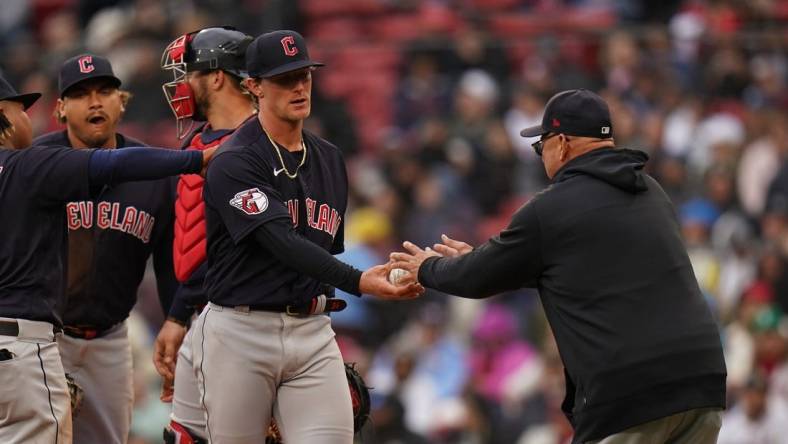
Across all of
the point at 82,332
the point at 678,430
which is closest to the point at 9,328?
the point at 82,332

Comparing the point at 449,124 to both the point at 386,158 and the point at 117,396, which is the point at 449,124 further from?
the point at 117,396

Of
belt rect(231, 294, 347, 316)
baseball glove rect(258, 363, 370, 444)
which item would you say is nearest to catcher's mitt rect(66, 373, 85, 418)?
baseball glove rect(258, 363, 370, 444)

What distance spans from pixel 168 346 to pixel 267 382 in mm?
929

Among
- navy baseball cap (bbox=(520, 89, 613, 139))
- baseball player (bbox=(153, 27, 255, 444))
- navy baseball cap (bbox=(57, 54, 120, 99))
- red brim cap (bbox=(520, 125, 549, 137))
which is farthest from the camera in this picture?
navy baseball cap (bbox=(57, 54, 120, 99))

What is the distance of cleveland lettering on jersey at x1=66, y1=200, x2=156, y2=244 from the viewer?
7027 mm

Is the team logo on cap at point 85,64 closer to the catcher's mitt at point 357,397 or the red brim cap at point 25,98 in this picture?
the red brim cap at point 25,98

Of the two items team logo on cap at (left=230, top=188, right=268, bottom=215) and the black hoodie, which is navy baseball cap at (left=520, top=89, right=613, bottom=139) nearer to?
the black hoodie

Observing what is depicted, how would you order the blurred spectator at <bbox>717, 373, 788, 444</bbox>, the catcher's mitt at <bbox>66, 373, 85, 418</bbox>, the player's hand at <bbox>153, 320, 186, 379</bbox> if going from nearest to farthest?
the catcher's mitt at <bbox>66, 373, 85, 418</bbox>, the player's hand at <bbox>153, 320, 186, 379</bbox>, the blurred spectator at <bbox>717, 373, 788, 444</bbox>

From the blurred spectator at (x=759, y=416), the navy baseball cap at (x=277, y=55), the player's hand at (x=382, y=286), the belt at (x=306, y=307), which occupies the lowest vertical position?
the blurred spectator at (x=759, y=416)

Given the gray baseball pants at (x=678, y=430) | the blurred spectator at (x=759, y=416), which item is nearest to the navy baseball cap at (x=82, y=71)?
the gray baseball pants at (x=678, y=430)

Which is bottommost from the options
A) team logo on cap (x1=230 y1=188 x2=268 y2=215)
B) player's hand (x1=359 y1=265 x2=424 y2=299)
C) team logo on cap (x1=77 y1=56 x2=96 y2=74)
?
player's hand (x1=359 y1=265 x2=424 y2=299)

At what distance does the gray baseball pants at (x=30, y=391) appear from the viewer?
240 inches

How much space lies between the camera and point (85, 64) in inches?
276

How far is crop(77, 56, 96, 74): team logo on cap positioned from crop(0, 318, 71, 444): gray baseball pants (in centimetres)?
137
